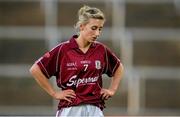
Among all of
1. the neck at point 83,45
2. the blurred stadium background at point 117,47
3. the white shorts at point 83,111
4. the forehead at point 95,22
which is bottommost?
the blurred stadium background at point 117,47

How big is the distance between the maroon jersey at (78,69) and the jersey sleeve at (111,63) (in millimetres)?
18

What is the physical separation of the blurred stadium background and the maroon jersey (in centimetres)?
468

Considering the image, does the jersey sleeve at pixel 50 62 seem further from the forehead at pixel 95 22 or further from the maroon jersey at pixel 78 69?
the forehead at pixel 95 22

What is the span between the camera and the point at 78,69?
400cm

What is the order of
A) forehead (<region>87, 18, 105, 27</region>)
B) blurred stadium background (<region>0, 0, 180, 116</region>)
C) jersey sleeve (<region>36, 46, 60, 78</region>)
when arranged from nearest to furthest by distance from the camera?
forehead (<region>87, 18, 105, 27</region>) → jersey sleeve (<region>36, 46, 60, 78</region>) → blurred stadium background (<region>0, 0, 180, 116</region>)

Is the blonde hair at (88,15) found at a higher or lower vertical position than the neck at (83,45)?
higher

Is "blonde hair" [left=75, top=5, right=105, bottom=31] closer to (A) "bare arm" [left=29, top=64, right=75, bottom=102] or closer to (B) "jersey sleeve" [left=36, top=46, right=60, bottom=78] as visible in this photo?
(B) "jersey sleeve" [left=36, top=46, right=60, bottom=78]

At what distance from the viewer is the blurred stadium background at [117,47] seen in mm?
9500

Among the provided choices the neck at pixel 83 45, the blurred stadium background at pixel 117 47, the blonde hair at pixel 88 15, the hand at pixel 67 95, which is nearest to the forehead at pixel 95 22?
the blonde hair at pixel 88 15

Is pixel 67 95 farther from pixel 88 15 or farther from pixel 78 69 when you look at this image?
pixel 88 15

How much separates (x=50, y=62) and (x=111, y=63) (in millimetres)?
390

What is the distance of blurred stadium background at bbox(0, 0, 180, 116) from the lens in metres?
9.50

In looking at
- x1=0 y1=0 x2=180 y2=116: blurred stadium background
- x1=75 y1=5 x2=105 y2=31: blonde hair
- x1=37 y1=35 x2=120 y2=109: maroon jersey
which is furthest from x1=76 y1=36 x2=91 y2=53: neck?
x1=0 y1=0 x2=180 y2=116: blurred stadium background

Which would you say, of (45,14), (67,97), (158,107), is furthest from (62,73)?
(45,14)
